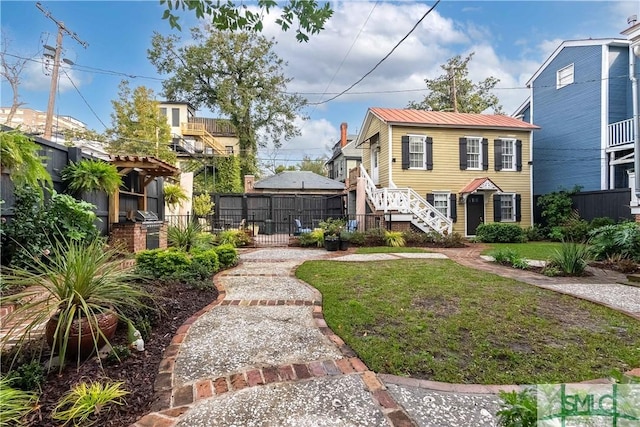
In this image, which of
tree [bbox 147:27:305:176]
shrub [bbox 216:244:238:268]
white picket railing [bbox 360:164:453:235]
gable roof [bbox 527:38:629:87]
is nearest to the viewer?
shrub [bbox 216:244:238:268]

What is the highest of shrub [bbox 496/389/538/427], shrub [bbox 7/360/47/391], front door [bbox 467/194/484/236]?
front door [bbox 467/194/484/236]

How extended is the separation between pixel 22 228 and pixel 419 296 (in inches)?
199

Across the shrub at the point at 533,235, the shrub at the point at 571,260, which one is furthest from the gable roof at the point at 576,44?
the shrub at the point at 571,260

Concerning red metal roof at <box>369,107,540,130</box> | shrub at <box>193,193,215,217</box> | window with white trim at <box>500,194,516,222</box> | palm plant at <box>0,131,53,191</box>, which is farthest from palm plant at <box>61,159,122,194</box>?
window with white trim at <box>500,194,516,222</box>

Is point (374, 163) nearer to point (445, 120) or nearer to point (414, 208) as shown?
point (445, 120)

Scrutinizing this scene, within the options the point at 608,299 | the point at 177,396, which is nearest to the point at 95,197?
the point at 177,396

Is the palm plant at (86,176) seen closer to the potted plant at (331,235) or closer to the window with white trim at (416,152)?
the potted plant at (331,235)

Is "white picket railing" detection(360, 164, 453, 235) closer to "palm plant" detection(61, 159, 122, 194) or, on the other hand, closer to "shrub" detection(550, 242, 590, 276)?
"shrub" detection(550, 242, 590, 276)

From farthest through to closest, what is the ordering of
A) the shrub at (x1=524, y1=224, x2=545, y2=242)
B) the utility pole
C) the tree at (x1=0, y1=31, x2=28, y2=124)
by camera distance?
the shrub at (x1=524, y1=224, x2=545, y2=242)
the utility pole
the tree at (x1=0, y1=31, x2=28, y2=124)

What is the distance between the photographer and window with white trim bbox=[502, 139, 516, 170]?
14828 mm

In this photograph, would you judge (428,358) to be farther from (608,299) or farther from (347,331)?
(608,299)

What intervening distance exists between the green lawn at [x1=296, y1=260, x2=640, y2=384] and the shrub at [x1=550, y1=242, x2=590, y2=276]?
68.9 inches

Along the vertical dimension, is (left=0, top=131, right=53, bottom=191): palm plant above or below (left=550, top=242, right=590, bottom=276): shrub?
above

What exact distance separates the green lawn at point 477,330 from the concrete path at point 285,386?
0.65 ft
